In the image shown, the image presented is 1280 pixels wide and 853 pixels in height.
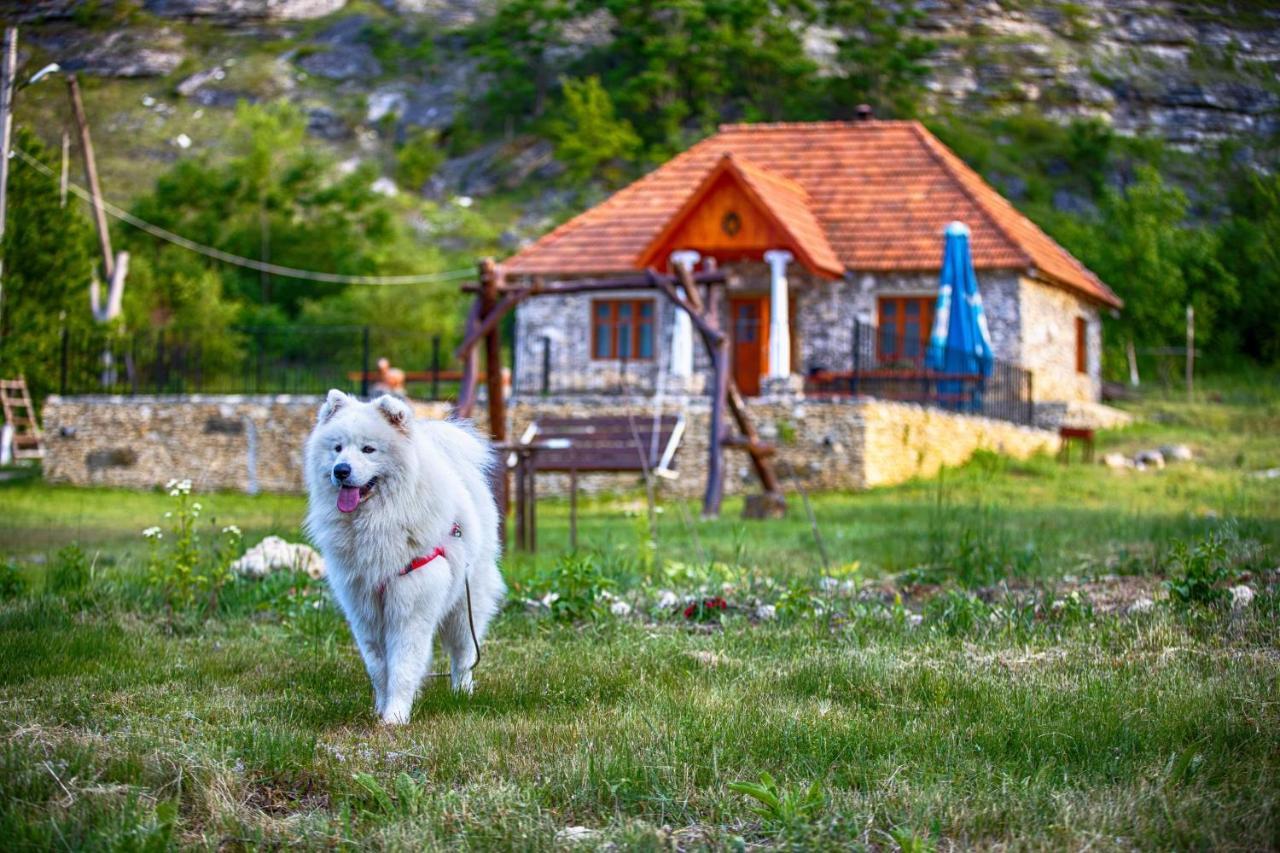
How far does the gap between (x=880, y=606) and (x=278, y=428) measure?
16.1 meters

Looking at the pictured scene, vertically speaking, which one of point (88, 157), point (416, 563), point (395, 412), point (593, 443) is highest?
point (88, 157)

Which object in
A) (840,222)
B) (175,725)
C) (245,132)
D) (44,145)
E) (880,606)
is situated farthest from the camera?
(245,132)

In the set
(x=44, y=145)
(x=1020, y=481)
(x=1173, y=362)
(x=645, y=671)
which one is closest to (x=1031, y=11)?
(x=1020, y=481)

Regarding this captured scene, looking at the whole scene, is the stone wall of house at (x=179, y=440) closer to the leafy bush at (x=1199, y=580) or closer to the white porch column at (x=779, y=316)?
the white porch column at (x=779, y=316)

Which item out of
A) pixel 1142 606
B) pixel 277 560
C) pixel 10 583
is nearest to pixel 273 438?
pixel 277 560

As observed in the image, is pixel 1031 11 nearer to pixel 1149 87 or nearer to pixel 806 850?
pixel 1149 87

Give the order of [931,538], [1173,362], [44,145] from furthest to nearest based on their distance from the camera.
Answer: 1. [1173,362]
2. [44,145]
3. [931,538]

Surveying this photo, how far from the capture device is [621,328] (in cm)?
2853

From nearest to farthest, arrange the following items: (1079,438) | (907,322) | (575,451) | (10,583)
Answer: (10,583) < (575,451) < (1079,438) < (907,322)

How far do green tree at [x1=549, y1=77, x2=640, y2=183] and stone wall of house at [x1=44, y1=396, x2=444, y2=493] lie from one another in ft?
108

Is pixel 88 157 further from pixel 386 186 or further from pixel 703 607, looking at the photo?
pixel 386 186

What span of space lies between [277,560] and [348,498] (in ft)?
14.0

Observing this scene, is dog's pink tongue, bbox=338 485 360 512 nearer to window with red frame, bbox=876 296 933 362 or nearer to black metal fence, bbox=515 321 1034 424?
→ black metal fence, bbox=515 321 1034 424

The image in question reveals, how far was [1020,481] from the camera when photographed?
65.9 feet
